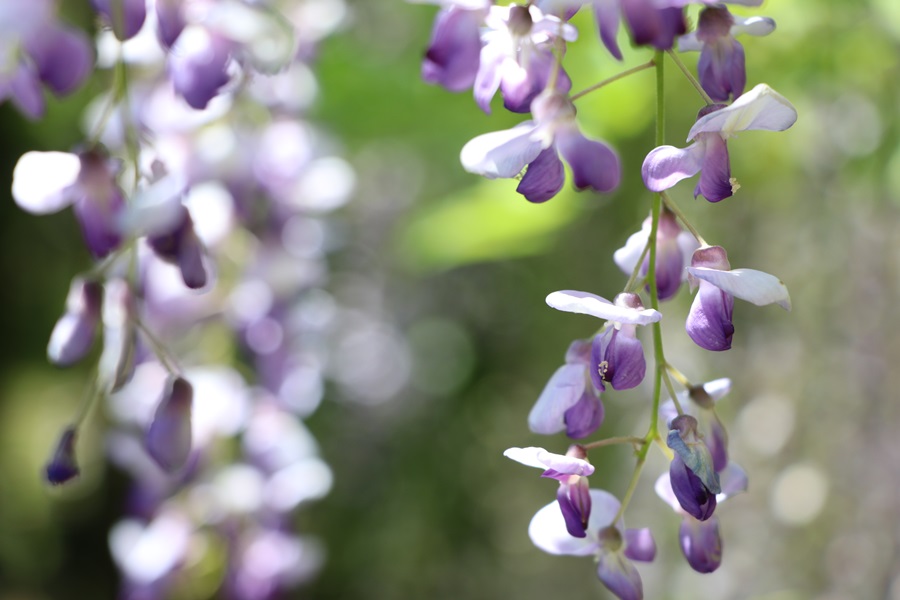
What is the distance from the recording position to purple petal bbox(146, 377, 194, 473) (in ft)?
2.49

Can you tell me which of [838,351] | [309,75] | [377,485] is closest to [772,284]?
[309,75]

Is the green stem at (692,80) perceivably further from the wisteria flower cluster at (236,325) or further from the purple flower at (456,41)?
the wisteria flower cluster at (236,325)

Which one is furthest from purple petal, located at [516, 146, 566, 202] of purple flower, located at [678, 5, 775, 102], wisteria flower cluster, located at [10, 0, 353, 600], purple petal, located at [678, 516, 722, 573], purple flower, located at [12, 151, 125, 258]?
wisteria flower cluster, located at [10, 0, 353, 600]

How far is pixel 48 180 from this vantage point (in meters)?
0.73

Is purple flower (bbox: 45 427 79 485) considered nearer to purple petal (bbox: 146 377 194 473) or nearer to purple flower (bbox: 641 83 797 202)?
purple petal (bbox: 146 377 194 473)

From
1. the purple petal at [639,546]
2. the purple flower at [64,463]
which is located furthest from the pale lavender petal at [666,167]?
the purple flower at [64,463]

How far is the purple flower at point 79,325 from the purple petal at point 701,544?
1.58ft

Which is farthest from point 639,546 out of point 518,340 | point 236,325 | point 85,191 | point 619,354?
point 518,340

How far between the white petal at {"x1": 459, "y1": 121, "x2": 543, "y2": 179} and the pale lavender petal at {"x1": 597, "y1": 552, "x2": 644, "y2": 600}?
0.23 meters

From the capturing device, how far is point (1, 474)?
2330 mm

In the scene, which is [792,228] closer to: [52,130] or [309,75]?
[309,75]

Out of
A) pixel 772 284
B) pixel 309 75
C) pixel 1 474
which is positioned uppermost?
pixel 772 284

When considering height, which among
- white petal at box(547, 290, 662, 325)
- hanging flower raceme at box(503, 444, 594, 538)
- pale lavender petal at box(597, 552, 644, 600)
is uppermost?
white petal at box(547, 290, 662, 325)

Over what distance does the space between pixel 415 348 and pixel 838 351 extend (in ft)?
4.48
